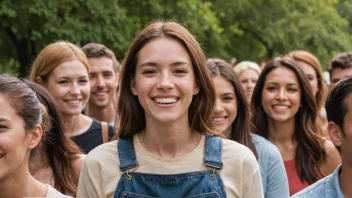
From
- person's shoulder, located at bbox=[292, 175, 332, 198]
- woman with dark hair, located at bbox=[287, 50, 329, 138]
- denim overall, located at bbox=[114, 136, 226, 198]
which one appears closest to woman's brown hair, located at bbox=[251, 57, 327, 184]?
woman with dark hair, located at bbox=[287, 50, 329, 138]

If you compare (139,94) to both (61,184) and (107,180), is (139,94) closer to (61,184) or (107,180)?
(107,180)

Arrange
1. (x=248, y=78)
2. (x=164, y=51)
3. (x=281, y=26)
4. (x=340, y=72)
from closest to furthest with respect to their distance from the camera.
→ (x=164, y=51), (x=340, y=72), (x=248, y=78), (x=281, y=26)

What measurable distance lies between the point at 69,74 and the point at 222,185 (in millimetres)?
2766

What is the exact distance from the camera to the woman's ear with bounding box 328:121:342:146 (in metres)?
4.37

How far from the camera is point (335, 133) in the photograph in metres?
4.41

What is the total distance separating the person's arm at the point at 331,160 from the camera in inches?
269

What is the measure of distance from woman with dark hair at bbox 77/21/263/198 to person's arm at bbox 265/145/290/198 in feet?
4.78

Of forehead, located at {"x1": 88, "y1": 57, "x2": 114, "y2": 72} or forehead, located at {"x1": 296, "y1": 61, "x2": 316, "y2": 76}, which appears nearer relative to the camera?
forehead, located at {"x1": 88, "y1": 57, "x2": 114, "y2": 72}

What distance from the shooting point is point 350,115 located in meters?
4.32

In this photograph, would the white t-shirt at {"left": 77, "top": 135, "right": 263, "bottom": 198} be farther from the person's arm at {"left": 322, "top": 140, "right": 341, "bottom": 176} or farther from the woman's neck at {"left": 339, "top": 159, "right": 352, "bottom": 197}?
the person's arm at {"left": 322, "top": 140, "right": 341, "bottom": 176}

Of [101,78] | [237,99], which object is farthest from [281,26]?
[237,99]

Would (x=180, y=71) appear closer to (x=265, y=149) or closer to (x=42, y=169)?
(x=42, y=169)

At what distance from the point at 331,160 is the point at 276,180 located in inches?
50.4

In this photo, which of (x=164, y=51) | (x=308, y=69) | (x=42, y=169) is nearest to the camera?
(x=164, y=51)
